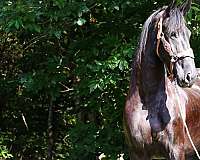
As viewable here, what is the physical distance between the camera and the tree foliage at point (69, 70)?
19.5 ft

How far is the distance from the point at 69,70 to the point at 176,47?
10.8 ft

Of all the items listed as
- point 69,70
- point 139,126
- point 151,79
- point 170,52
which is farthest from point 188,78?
point 69,70

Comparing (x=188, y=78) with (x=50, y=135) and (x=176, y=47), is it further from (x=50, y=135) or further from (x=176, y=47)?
(x=50, y=135)

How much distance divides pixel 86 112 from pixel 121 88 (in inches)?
52.9

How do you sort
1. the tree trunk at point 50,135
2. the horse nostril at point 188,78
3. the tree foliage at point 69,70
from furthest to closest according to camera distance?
the tree trunk at point 50,135 < the tree foliage at point 69,70 < the horse nostril at point 188,78

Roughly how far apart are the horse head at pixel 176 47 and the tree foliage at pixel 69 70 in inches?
49.9

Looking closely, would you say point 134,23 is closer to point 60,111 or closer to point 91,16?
point 91,16

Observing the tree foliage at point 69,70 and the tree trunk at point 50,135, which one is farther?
the tree trunk at point 50,135

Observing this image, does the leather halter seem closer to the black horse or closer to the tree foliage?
the black horse

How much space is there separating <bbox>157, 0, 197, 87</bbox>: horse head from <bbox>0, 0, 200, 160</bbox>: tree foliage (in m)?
1.27

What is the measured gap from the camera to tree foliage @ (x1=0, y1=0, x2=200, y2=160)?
19.5 feet

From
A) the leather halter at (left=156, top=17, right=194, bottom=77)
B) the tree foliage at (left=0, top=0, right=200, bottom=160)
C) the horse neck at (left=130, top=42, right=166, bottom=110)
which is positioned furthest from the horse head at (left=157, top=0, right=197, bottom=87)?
the tree foliage at (left=0, top=0, right=200, bottom=160)

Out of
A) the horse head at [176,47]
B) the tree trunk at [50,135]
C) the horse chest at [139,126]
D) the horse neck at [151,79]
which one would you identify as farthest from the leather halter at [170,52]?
the tree trunk at [50,135]

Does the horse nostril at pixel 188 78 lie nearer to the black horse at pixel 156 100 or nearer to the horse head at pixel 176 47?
the horse head at pixel 176 47
